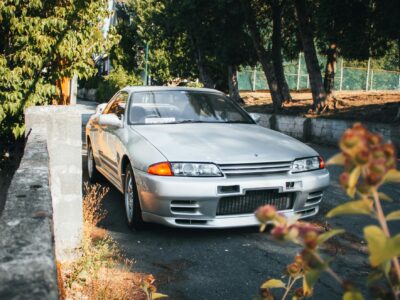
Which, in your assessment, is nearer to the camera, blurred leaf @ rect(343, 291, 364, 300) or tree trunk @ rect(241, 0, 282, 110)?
blurred leaf @ rect(343, 291, 364, 300)

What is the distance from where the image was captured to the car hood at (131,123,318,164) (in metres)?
4.94

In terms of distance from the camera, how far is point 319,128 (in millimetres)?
14359

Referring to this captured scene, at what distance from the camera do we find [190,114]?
6375 mm

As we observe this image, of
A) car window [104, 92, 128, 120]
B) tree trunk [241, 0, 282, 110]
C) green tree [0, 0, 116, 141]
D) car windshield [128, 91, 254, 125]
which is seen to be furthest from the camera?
tree trunk [241, 0, 282, 110]

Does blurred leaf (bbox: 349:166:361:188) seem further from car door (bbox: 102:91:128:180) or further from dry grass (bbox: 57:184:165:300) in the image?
car door (bbox: 102:91:128:180)

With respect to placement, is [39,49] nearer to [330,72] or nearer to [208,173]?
[208,173]

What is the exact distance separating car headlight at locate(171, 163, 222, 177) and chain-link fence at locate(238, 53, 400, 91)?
35.6 m

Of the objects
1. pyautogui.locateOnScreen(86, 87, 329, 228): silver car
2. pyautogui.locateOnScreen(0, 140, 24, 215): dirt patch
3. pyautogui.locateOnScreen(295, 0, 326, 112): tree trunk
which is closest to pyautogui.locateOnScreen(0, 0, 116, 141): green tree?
pyautogui.locateOnScreen(0, 140, 24, 215): dirt patch

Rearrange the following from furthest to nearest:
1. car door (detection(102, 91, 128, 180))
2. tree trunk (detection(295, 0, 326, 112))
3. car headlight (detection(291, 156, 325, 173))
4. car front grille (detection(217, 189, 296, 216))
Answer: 1. tree trunk (detection(295, 0, 326, 112))
2. car door (detection(102, 91, 128, 180))
3. car headlight (detection(291, 156, 325, 173))
4. car front grille (detection(217, 189, 296, 216))

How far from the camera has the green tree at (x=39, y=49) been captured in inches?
312

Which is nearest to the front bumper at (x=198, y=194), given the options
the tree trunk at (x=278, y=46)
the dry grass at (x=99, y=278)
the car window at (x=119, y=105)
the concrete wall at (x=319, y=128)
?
the dry grass at (x=99, y=278)

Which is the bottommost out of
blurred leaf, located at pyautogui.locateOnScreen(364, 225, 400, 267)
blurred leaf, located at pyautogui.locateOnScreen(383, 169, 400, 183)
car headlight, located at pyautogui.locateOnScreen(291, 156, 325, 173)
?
car headlight, located at pyautogui.locateOnScreen(291, 156, 325, 173)

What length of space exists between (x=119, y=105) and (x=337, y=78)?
122ft

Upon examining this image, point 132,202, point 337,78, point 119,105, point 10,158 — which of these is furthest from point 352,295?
point 337,78
